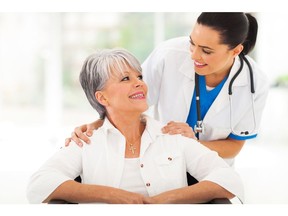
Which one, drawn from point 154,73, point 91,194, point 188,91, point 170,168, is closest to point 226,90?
point 188,91

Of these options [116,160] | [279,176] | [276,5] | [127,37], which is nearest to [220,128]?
[116,160]

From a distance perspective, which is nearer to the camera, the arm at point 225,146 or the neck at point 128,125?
the neck at point 128,125

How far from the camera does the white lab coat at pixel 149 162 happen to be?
1442mm

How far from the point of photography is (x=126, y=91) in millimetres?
1435

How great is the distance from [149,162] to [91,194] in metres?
0.24

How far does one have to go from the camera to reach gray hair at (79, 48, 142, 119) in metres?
1.44

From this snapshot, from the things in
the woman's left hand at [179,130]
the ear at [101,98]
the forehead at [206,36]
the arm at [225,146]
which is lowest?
the arm at [225,146]

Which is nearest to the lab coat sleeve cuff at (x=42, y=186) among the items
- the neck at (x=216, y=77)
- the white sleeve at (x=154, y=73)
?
the white sleeve at (x=154, y=73)

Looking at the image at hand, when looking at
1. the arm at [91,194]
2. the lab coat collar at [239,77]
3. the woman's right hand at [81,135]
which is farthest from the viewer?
the lab coat collar at [239,77]

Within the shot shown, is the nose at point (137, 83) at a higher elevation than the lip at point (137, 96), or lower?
higher

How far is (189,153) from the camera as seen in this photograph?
1.53 meters

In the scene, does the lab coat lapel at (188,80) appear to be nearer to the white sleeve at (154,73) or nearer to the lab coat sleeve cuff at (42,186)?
the white sleeve at (154,73)

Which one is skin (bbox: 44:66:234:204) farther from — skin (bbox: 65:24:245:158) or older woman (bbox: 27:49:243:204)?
skin (bbox: 65:24:245:158)

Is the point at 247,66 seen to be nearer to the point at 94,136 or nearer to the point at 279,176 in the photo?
the point at 94,136
